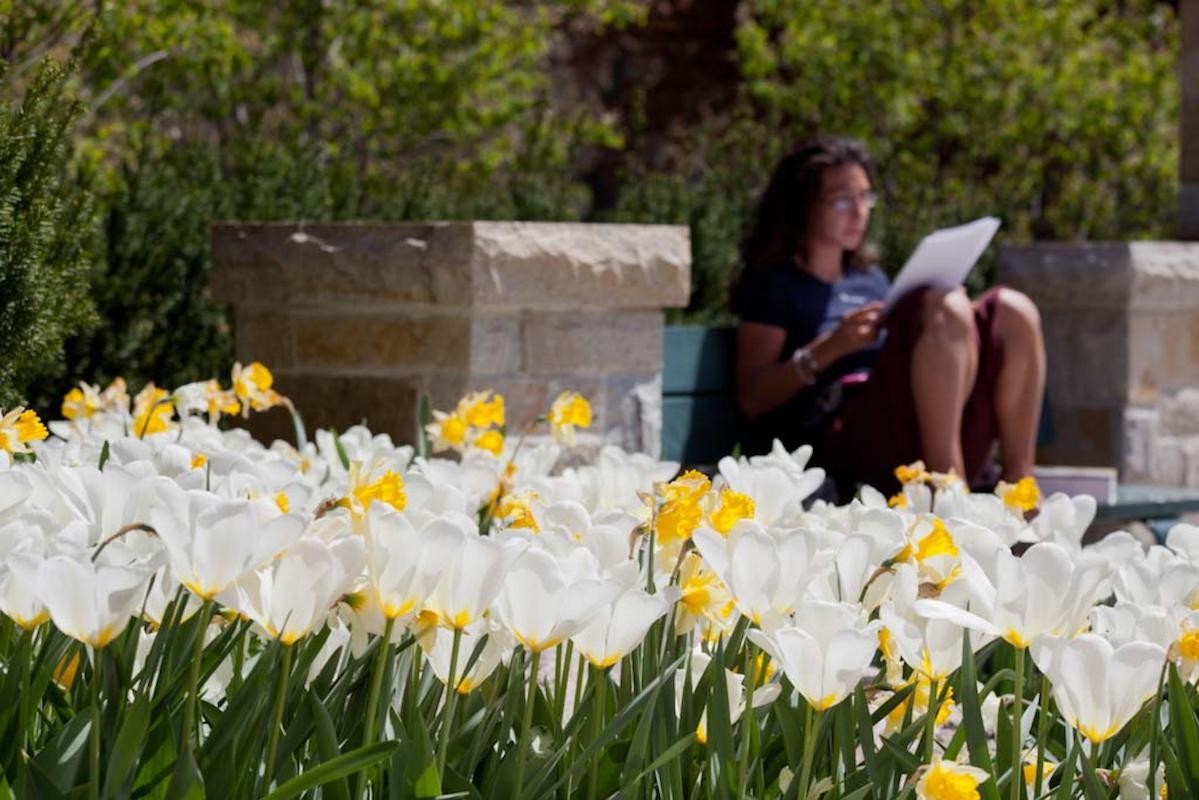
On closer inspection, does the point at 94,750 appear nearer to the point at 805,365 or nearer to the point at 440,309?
the point at 440,309

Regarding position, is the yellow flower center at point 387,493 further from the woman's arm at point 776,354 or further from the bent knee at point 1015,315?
the bent knee at point 1015,315

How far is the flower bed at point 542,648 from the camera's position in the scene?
1.28 meters

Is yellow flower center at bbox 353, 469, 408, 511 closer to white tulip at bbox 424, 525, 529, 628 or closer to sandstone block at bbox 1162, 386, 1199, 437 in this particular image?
white tulip at bbox 424, 525, 529, 628

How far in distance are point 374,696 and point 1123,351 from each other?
173 inches

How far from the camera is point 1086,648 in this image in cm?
131

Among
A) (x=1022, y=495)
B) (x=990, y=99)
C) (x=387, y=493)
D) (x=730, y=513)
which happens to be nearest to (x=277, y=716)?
(x=387, y=493)

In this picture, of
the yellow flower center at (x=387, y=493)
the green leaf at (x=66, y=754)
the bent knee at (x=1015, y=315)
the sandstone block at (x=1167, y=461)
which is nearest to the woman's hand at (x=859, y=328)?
the bent knee at (x=1015, y=315)

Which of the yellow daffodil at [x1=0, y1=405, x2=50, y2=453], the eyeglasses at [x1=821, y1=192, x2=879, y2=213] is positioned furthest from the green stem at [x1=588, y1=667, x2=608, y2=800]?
the eyeglasses at [x1=821, y1=192, x2=879, y2=213]

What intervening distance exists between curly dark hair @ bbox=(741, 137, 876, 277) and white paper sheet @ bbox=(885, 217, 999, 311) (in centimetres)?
59

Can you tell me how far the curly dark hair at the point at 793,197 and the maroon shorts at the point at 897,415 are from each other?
44 centimetres

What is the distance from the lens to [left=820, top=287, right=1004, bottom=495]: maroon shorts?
4.17 meters

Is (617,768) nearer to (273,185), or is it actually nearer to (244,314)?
(244,314)

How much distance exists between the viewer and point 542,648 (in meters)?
1.33

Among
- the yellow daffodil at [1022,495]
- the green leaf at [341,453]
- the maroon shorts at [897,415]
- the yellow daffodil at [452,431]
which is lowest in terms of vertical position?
the maroon shorts at [897,415]
